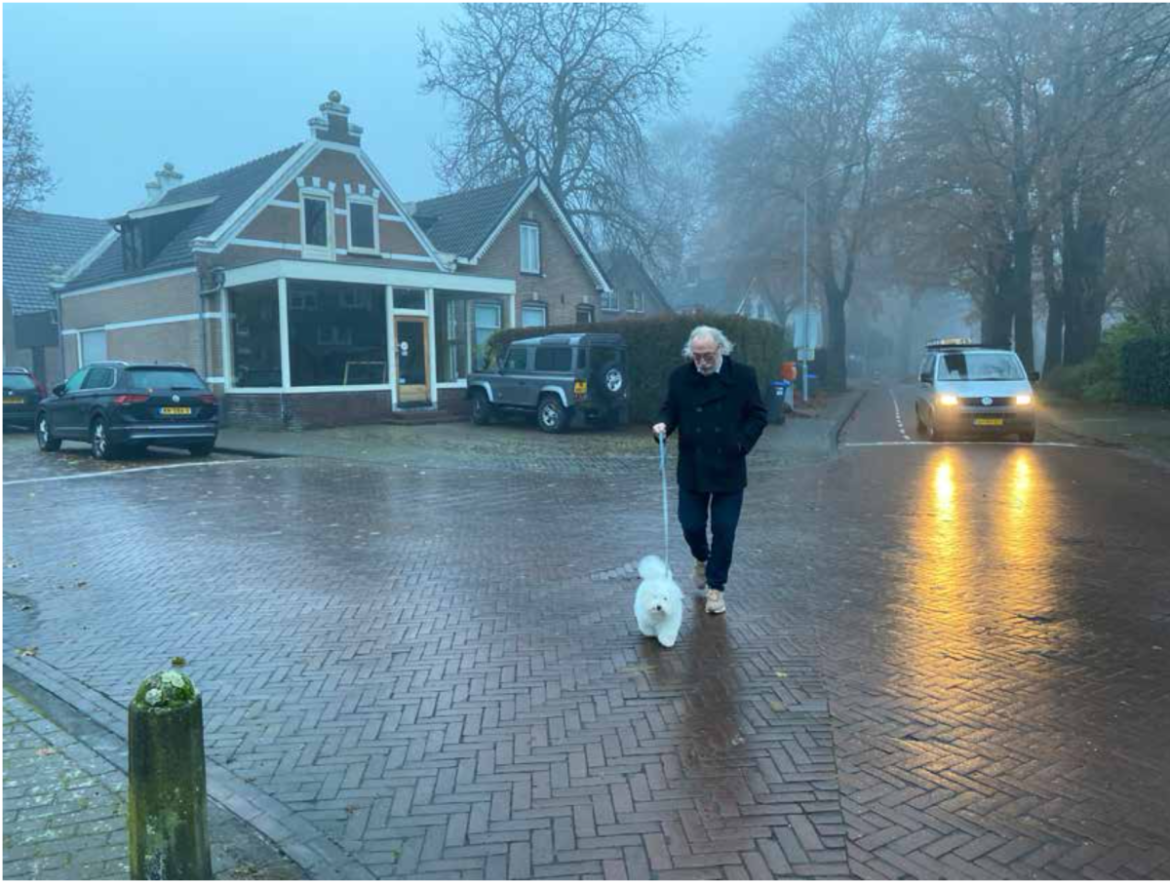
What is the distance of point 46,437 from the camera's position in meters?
17.0

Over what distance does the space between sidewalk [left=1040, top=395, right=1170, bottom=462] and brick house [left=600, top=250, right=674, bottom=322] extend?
53.9 feet

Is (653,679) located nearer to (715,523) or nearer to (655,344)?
(715,523)

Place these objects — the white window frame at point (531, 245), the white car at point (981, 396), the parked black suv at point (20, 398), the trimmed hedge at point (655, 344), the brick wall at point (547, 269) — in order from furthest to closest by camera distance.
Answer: the white window frame at point (531, 245) < the brick wall at point (547, 269) < the parked black suv at point (20, 398) < the trimmed hedge at point (655, 344) < the white car at point (981, 396)

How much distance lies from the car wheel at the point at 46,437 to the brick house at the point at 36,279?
12707 millimetres

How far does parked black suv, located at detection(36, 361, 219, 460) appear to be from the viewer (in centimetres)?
1485

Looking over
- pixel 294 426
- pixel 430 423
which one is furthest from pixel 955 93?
pixel 294 426

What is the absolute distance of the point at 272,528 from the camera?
29.7 feet

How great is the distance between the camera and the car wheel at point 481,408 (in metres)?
21.6

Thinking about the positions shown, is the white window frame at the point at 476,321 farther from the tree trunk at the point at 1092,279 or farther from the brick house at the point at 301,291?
the tree trunk at the point at 1092,279

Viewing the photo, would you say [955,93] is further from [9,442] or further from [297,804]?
[297,804]

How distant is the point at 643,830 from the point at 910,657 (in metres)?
2.38

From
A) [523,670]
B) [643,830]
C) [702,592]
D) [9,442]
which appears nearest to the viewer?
[643,830]

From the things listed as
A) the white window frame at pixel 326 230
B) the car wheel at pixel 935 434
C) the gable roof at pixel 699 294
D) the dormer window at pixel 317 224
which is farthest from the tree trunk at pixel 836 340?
the dormer window at pixel 317 224

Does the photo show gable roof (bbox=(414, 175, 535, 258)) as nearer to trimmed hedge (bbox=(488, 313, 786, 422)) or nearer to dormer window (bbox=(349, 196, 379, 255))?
dormer window (bbox=(349, 196, 379, 255))
